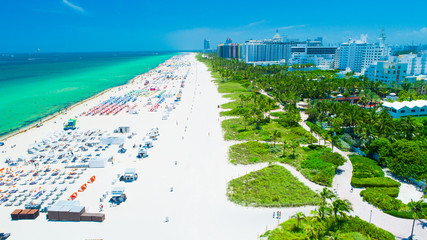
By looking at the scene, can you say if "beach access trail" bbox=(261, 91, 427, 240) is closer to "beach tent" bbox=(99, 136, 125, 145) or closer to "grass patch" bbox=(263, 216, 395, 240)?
"grass patch" bbox=(263, 216, 395, 240)

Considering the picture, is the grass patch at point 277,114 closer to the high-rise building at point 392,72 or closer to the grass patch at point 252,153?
the grass patch at point 252,153

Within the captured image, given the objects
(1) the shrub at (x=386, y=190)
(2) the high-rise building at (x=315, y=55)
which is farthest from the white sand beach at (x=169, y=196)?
(2) the high-rise building at (x=315, y=55)

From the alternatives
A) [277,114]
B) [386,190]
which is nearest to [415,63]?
[277,114]

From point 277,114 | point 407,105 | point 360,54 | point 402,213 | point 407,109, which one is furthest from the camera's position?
point 360,54

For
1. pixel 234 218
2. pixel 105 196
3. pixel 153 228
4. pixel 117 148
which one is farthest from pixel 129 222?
pixel 117 148

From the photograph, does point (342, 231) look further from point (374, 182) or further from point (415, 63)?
point (415, 63)

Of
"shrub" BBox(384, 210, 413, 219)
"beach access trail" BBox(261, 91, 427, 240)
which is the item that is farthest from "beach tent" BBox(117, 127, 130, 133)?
"shrub" BBox(384, 210, 413, 219)
